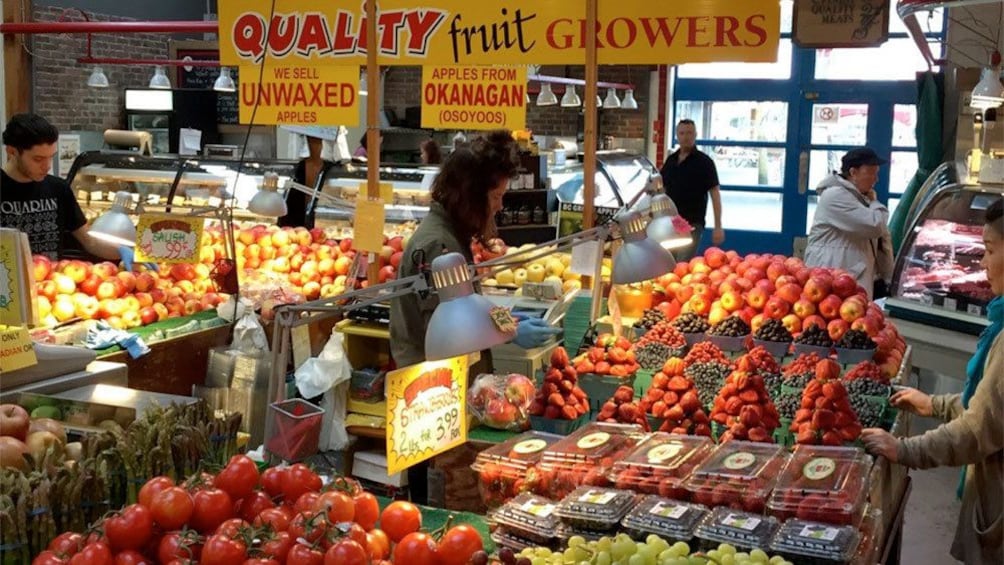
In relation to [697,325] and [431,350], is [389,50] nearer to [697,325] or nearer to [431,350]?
[697,325]

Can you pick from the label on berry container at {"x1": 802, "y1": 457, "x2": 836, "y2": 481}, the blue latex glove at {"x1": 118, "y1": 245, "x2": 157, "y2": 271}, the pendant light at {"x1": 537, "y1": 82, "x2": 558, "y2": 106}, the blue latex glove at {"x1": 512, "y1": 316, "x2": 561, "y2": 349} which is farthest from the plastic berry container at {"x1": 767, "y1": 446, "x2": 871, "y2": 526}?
the pendant light at {"x1": 537, "y1": 82, "x2": 558, "y2": 106}

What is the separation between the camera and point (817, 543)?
9.66 ft

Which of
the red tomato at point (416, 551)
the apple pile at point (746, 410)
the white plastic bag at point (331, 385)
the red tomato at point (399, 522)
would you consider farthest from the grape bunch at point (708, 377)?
the red tomato at point (416, 551)

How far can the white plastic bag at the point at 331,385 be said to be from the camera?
509 centimetres

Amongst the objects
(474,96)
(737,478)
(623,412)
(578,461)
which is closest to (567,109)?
(474,96)

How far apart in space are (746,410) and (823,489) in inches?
28.6

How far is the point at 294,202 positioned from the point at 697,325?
4179 millimetres

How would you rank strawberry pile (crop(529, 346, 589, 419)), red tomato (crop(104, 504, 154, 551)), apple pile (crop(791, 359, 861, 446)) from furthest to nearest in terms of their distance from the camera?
strawberry pile (crop(529, 346, 589, 419)), apple pile (crop(791, 359, 861, 446)), red tomato (crop(104, 504, 154, 551))

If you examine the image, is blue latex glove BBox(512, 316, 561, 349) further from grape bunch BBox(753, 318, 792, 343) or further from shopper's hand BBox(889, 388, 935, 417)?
shopper's hand BBox(889, 388, 935, 417)

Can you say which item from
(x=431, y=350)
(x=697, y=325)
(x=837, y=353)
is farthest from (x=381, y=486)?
(x=431, y=350)

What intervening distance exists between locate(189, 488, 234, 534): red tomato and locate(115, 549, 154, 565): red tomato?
17cm

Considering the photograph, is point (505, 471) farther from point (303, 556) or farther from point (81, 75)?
point (81, 75)

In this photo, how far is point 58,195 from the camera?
592cm

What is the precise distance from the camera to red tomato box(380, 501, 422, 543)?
9.05ft
